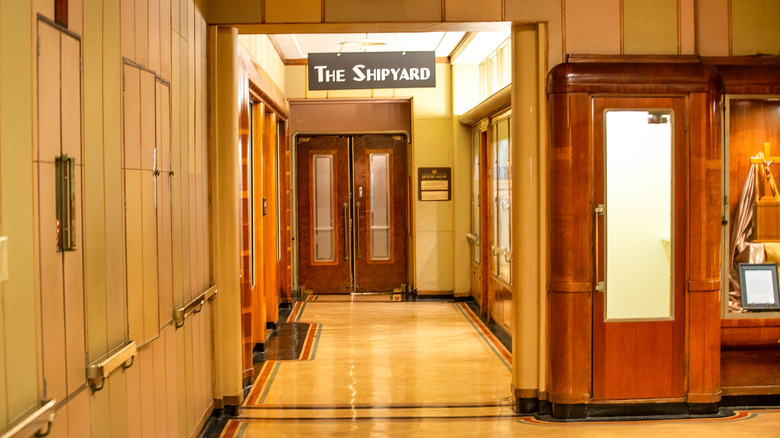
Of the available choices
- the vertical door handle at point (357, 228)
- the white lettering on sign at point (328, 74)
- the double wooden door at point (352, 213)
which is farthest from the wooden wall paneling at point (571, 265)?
the vertical door handle at point (357, 228)

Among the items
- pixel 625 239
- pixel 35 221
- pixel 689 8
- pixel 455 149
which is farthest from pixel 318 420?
pixel 455 149

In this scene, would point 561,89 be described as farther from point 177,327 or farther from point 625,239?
point 177,327

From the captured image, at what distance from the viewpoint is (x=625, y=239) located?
5.11 meters

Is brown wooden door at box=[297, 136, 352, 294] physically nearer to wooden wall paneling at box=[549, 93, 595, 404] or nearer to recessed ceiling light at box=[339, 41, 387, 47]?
recessed ceiling light at box=[339, 41, 387, 47]

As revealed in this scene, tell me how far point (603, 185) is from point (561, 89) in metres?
0.71

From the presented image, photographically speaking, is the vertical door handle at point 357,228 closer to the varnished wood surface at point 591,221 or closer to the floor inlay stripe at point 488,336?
the floor inlay stripe at point 488,336

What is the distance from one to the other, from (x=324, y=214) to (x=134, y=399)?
25.0 ft

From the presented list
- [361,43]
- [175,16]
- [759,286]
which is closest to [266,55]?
[361,43]

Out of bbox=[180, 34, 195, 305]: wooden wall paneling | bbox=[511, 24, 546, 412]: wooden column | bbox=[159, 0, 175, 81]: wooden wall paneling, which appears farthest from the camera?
bbox=[511, 24, 546, 412]: wooden column

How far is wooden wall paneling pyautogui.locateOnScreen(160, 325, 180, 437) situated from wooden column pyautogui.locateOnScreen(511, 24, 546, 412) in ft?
7.76

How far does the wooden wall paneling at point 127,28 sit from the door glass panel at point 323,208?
24.5 feet

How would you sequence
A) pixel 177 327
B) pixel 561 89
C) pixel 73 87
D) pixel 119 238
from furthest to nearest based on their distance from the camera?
1. pixel 561 89
2. pixel 177 327
3. pixel 119 238
4. pixel 73 87

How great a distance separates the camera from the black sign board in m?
6.66

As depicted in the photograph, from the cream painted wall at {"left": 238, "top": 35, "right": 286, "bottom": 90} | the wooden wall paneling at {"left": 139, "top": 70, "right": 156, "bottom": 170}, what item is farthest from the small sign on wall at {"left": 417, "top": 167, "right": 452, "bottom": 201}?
the wooden wall paneling at {"left": 139, "top": 70, "right": 156, "bottom": 170}
